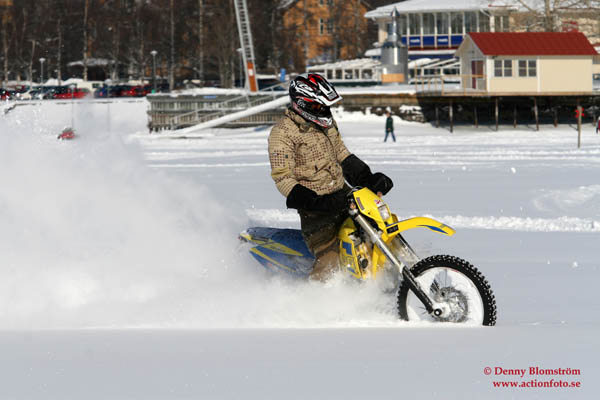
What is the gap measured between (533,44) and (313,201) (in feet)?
140

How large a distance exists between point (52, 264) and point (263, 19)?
253ft

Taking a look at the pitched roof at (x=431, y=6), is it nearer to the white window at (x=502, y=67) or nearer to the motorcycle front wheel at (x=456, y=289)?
the white window at (x=502, y=67)

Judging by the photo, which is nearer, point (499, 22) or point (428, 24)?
point (499, 22)

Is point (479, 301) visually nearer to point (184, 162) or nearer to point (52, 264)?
point (52, 264)

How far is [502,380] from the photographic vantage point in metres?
4.39

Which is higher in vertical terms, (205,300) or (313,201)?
(313,201)

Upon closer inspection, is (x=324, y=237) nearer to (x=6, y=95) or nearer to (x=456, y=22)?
(x=6, y=95)

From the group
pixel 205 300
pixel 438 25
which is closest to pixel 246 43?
pixel 438 25

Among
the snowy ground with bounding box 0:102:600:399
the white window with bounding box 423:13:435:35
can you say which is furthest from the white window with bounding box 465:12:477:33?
the snowy ground with bounding box 0:102:600:399

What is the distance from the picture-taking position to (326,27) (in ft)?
303

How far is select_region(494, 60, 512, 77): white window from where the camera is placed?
153 feet

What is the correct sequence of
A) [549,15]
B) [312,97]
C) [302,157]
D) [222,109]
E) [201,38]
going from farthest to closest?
[201,38] < [549,15] < [222,109] < [302,157] < [312,97]

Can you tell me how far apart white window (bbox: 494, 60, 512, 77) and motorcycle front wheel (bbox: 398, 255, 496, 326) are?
42.0 meters

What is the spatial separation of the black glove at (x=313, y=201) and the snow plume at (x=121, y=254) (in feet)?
2.14
